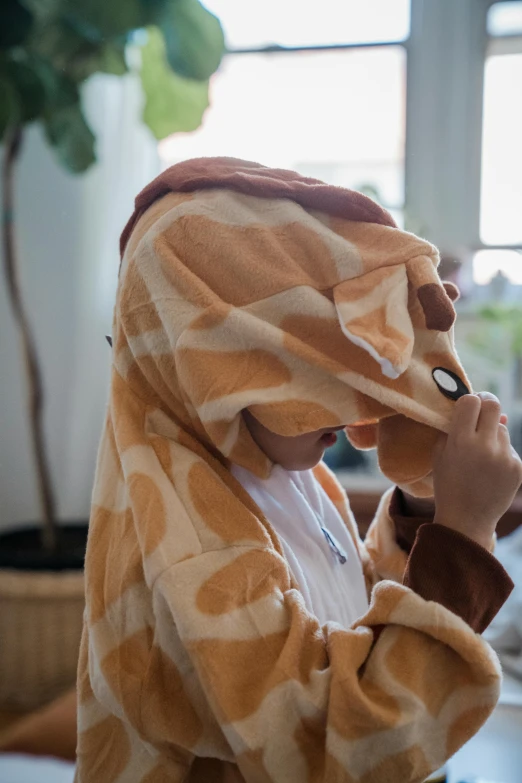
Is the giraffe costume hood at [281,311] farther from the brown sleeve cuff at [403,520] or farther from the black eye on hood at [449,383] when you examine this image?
the brown sleeve cuff at [403,520]

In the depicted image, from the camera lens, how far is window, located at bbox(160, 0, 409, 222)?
1.61 m

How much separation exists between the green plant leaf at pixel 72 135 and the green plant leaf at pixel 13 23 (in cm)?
13

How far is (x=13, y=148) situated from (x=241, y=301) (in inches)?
39.9

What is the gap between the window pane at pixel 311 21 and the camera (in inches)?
62.7

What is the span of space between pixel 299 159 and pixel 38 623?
1.10 m

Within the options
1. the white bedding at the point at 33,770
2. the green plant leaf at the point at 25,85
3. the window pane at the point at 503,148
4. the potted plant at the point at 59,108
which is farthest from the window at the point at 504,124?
the white bedding at the point at 33,770

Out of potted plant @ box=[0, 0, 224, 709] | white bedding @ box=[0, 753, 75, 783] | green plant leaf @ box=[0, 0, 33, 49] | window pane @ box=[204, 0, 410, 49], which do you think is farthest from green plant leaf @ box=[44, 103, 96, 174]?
white bedding @ box=[0, 753, 75, 783]

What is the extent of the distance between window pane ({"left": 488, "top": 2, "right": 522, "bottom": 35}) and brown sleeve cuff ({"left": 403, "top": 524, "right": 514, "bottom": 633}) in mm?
1402

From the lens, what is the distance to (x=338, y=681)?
45cm

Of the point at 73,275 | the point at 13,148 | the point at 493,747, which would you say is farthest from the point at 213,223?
the point at 73,275

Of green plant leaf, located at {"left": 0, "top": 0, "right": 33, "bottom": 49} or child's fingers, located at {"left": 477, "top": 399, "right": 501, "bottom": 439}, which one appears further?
green plant leaf, located at {"left": 0, "top": 0, "right": 33, "bottom": 49}

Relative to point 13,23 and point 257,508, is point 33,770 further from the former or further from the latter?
point 13,23

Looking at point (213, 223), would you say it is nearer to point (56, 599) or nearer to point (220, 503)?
point (220, 503)

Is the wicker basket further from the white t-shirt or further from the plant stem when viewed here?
the white t-shirt
